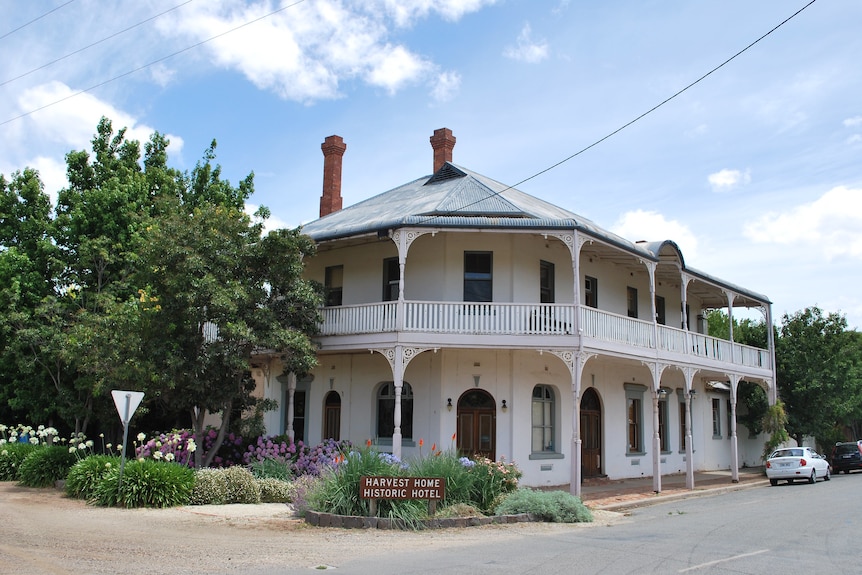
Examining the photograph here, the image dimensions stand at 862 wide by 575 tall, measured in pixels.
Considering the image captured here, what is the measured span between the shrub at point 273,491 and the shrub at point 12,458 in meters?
7.52

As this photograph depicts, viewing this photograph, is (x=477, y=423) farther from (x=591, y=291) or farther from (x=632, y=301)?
(x=632, y=301)

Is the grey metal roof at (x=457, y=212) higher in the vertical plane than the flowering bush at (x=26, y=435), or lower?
higher

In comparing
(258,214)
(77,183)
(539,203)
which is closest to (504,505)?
(258,214)

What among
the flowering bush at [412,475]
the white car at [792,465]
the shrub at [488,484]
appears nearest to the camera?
the flowering bush at [412,475]

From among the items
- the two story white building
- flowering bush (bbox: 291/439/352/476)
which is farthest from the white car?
flowering bush (bbox: 291/439/352/476)

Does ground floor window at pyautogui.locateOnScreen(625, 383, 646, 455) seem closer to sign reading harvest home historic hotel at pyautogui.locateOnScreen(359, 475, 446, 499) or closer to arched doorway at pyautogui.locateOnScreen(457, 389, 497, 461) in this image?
arched doorway at pyautogui.locateOnScreen(457, 389, 497, 461)

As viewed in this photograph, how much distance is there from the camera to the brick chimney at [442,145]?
2648 centimetres

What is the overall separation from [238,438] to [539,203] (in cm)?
1205

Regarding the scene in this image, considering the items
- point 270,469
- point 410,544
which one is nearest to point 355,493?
point 410,544

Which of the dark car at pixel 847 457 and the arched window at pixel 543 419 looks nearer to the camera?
the arched window at pixel 543 419

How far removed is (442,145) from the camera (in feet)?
87.0

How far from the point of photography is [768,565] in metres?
8.88

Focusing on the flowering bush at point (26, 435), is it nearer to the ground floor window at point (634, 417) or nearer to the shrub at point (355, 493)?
the shrub at point (355, 493)

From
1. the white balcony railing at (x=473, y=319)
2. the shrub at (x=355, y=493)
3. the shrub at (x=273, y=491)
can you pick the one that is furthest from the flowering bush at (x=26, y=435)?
the shrub at (x=355, y=493)
